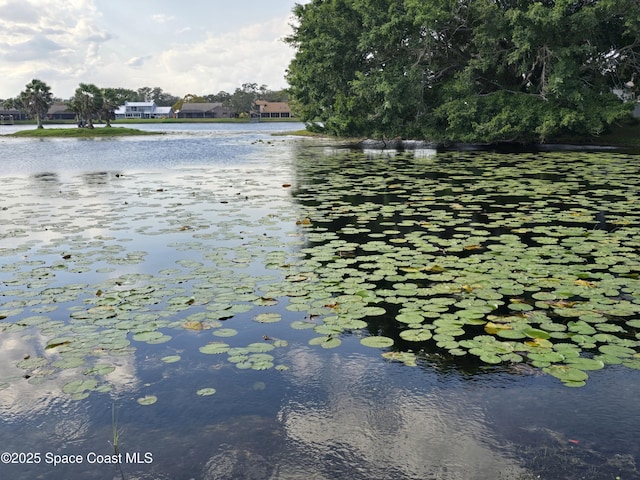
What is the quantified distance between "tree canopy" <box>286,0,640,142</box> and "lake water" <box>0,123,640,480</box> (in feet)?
54.4

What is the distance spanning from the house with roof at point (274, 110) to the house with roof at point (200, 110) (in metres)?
13.3

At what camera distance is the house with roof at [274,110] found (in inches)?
5123

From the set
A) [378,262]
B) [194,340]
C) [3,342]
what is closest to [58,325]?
[3,342]

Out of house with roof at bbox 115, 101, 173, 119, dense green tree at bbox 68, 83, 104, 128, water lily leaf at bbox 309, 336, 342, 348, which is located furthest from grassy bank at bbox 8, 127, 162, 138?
house with roof at bbox 115, 101, 173, 119

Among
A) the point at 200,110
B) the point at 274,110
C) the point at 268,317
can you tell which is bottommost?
the point at 268,317

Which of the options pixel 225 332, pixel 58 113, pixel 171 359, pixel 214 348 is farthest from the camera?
pixel 58 113

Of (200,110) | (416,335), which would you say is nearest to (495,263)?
(416,335)

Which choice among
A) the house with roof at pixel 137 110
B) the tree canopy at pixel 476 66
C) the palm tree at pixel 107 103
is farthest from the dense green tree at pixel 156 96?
the tree canopy at pixel 476 66

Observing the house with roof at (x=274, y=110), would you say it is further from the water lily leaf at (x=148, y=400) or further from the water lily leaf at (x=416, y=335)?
Answer: the water lily leaf at (x=148, y=400)

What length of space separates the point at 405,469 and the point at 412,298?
2.79 metres

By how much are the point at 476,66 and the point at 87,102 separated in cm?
6264

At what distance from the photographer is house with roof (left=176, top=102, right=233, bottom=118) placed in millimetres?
134500

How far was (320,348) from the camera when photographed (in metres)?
4.88

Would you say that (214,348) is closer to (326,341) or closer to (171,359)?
(171,359)
